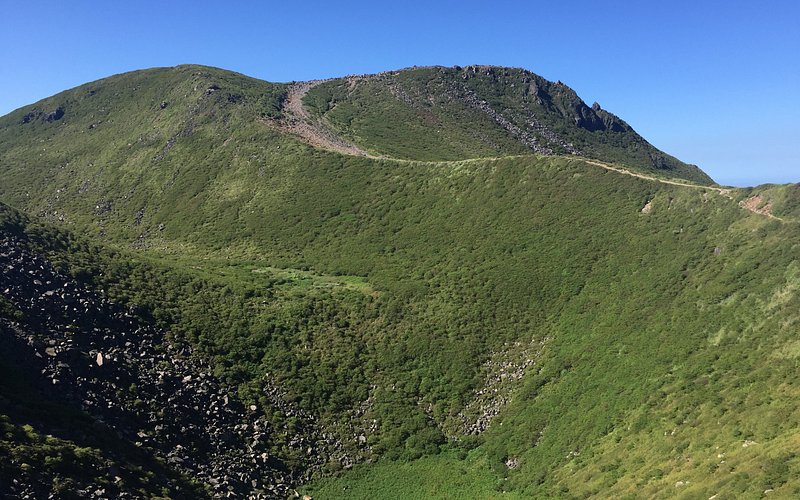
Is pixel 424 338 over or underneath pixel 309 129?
underneath

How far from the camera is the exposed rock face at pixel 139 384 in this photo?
1268 inches

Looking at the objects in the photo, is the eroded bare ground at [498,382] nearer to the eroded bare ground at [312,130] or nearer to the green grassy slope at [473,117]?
the eroded bare ground at [312,130]

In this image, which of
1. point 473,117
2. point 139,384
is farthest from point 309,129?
point 139,384

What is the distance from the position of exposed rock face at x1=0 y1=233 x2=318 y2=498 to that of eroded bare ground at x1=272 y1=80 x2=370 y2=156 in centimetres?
6401

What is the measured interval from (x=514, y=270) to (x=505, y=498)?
27491 millimetres

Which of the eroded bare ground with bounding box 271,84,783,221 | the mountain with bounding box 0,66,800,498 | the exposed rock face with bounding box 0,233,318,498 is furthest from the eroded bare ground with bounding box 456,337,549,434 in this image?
the eroded bare ground with bounding box 271,84,783,221

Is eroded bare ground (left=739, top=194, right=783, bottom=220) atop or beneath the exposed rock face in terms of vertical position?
atop

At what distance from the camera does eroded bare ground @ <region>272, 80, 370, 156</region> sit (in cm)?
10338

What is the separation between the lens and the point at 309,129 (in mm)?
116188

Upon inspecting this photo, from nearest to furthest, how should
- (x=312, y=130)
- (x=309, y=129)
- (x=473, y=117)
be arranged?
(x=312, y=130) < (x=309, y=129) < (x=473, y=117)

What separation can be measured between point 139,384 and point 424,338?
25.6 meters

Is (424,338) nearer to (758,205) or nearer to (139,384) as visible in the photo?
(139,384)

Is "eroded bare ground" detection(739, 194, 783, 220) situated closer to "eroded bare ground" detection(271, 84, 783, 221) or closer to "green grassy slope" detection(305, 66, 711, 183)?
"eroded bare ground" detection(271, 84, 783, 221)

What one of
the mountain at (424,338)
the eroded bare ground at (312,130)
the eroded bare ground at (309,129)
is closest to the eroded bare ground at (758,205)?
the mountain at (424,338)
